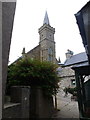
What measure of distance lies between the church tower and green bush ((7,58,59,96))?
1959 centimetres

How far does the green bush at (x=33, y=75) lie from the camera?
20.6 ft

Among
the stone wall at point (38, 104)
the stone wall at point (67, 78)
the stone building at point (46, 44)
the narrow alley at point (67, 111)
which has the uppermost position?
the stone building at point (46, 44)

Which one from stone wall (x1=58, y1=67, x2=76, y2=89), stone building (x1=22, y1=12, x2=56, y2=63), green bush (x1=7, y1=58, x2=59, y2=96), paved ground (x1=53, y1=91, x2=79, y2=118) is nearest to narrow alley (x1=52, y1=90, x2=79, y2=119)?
paved ground (x1=53, y1=91, x2=79, y2=118)

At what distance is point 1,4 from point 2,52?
1.63m

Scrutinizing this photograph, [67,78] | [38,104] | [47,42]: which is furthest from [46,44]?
[38,104]

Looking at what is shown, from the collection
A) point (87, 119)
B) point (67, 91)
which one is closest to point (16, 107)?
point (87, 119)

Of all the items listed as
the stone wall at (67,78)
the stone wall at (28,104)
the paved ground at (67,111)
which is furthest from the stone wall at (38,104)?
the stone wall at (67,78)

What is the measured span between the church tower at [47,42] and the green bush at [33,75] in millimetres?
19586

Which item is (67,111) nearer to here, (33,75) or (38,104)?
(38,104)

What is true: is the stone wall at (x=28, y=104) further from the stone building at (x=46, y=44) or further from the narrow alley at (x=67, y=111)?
the stone building at (x=46, y=44)

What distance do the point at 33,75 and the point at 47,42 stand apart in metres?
22.1

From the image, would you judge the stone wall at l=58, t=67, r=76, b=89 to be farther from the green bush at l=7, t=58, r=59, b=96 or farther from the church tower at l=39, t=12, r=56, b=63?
the green bush at l=7, t=58, r=59, b=96

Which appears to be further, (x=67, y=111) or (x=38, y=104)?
(x=67, y=111)

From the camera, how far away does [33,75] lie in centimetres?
612
